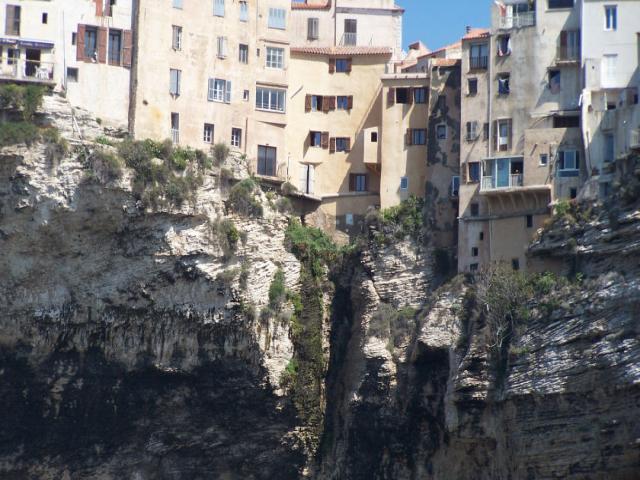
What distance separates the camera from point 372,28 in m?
99.4

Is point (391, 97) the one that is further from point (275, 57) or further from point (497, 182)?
point (497, 182)

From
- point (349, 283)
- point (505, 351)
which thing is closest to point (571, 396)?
point (505, 351)

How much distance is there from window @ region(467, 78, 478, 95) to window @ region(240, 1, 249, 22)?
944cm

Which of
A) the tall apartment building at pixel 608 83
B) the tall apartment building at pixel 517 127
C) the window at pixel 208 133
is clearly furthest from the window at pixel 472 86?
the window at pixel 208 133

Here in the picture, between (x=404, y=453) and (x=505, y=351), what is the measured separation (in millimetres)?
6204

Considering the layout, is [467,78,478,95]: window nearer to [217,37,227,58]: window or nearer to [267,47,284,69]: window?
[267,47,284,69]: window

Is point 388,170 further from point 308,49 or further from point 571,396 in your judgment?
point 571,396

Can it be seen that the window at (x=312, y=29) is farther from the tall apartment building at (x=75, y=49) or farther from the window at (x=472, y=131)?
the window at (x=472, y=131)

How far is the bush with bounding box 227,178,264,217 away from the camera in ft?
302

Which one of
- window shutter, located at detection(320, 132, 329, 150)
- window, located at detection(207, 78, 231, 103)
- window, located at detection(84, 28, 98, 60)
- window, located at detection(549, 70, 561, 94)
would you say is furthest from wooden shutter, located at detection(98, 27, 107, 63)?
window, located at detection(549, 70, 561, 94)

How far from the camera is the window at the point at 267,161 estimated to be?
9512 cm

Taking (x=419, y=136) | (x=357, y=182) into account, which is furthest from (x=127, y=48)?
(x=419, y=136)

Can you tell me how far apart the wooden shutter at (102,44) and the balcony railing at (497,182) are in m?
15.0

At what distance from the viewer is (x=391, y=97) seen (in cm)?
9500
